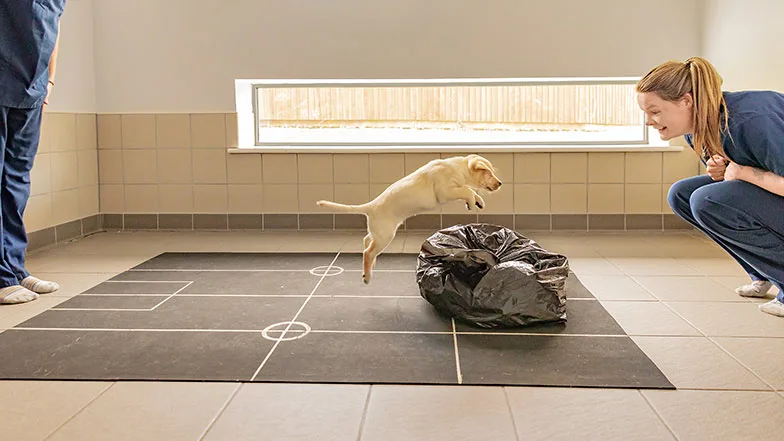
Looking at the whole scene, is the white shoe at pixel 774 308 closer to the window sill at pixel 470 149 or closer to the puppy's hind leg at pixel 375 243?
the puppy's hind leg at pixel 375 243

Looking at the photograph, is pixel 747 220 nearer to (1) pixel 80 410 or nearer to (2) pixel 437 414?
(2) pixel 437 414

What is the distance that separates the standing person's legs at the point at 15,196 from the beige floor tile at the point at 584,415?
2.06 m

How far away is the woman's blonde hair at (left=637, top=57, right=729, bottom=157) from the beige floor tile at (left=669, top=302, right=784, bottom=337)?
2.07ft

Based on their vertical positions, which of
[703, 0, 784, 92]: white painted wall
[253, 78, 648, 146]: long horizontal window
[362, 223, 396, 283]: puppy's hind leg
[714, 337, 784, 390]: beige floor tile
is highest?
[703, 0, 784, 92]: white painted wall

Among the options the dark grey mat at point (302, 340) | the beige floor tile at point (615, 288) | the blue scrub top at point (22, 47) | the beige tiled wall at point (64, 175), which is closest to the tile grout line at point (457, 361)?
the dark grey mat at point (302, 340)

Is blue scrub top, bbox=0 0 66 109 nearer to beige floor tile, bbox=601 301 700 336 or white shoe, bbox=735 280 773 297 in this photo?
beige floor tile, bbox=601 301 700 336

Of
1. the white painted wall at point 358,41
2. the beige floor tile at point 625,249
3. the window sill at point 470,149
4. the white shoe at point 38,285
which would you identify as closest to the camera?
the white shoe at point 38,285

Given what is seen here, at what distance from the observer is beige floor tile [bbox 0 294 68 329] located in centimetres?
242

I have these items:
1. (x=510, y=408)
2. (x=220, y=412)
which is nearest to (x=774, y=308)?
(x=510, y=408)

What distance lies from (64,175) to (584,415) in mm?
3607

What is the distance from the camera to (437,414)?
1625 mm

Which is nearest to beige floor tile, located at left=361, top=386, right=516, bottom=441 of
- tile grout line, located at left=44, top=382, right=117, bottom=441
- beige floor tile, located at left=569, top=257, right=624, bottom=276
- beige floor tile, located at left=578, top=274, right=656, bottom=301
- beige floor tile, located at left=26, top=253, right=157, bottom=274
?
tile grout line, located at left=44, top=382, right=117, bottom=441

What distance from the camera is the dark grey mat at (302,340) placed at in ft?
6.22

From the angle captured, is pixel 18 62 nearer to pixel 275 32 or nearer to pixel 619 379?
pixel 275 32
